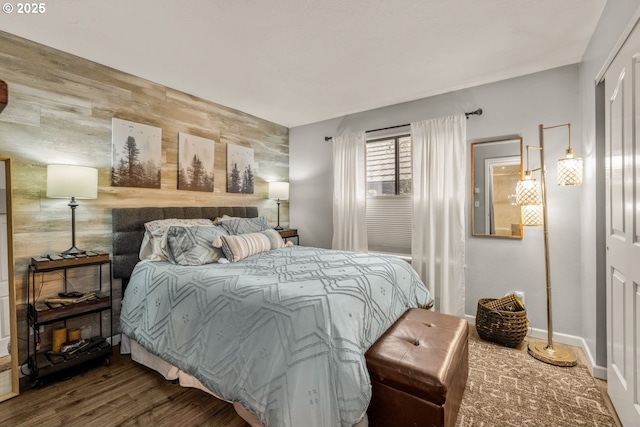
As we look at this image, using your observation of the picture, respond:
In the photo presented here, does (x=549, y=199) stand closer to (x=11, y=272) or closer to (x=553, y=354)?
(x=553, y=354)

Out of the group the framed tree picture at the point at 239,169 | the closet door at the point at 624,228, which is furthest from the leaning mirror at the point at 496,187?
the framed tree picture at the point at 239,169

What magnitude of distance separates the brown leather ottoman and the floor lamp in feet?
4.12

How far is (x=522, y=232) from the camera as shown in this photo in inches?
115

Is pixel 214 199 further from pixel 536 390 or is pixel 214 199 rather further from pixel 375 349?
pixel 536 390

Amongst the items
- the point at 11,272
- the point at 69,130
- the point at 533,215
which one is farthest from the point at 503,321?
the point at 69,130

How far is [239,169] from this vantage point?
3.96 metres

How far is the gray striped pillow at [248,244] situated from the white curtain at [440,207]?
1667mm

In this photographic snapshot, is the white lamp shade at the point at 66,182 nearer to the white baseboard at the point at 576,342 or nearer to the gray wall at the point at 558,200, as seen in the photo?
the gray wall at the point at 558,200

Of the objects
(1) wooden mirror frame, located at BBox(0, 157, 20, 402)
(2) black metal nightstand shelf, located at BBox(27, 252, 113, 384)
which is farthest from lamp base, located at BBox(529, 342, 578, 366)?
(1) wooden mirror frame, located at BBox(0, 157, 20, 402)

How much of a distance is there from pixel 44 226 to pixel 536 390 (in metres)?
3.90

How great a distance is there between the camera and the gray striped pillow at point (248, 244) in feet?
8.52

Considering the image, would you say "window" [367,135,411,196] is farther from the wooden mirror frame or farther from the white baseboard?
the wooden mirror frame

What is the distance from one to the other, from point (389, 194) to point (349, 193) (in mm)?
538

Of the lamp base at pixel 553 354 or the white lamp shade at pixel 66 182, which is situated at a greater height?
the white lamp shade at pixel 66 182
